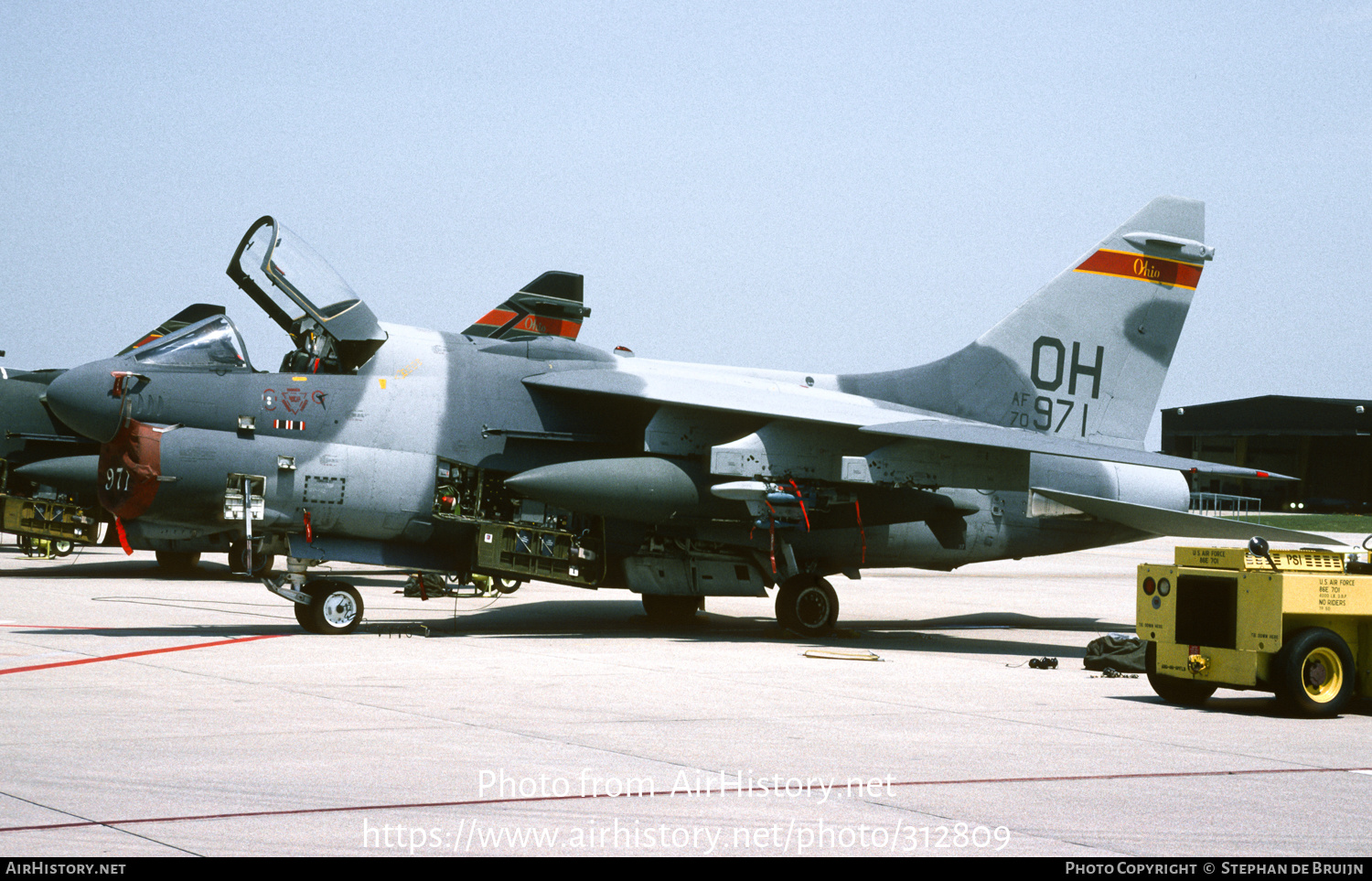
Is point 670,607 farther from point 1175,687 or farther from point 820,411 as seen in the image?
point 1175,687

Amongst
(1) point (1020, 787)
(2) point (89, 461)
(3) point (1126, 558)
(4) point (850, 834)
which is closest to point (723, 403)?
(1) point (1020, 787)

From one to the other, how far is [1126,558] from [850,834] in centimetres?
3950

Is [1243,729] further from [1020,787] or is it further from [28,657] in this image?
[28,657]

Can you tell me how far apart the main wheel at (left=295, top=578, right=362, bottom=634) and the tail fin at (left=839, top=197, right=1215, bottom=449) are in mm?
6871

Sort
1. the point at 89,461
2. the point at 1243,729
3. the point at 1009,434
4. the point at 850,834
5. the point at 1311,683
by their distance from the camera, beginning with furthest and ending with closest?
the point at 89,461 → the point at 1009,434 → the point at 1311,683 → the point at 1243,729 → the point at 850,834

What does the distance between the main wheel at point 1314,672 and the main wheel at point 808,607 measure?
22.0 feet

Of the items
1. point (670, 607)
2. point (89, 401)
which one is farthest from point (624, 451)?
point (89, 401)

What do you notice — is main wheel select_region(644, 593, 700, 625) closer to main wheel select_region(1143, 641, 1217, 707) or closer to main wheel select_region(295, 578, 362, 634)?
main wheel select_region(295, 578, 362, 634)

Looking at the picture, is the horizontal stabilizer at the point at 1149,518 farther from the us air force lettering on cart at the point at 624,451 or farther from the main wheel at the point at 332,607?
the main wheel at the point at 332,607

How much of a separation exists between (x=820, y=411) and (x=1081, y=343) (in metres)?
4.79

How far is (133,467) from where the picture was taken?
12883 mm

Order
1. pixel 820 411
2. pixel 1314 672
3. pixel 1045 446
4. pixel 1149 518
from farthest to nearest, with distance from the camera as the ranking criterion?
pixel 1149 518
pixel 820 411
pixel 1045 446
pixel 1314 672

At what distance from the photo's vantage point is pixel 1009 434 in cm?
1452

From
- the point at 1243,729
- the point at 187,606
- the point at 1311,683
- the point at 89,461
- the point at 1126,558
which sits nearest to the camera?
the point at 1243,729
